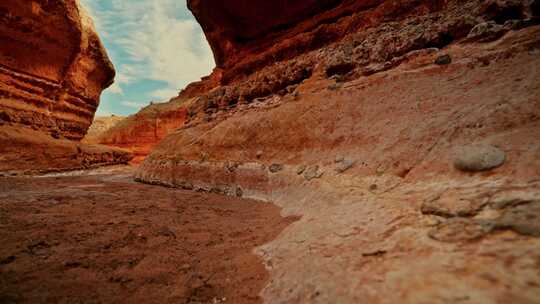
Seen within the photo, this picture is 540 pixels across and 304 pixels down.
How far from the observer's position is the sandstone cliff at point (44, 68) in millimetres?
7562

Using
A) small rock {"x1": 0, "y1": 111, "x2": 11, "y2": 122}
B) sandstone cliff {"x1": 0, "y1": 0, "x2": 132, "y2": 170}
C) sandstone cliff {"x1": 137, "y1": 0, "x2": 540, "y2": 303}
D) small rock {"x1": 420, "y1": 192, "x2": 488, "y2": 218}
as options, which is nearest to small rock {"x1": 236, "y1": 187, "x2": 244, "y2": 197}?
sandstone cliff {"x1": 137, "y1": 0, "x2": 540, "y2": 303}

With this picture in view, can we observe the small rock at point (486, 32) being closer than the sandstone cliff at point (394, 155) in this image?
No

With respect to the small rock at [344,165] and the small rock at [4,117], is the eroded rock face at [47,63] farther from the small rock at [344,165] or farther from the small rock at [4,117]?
the small rock at [344,165]

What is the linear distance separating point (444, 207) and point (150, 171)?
5.56m

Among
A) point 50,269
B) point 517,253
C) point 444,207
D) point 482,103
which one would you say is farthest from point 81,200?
point 482,103

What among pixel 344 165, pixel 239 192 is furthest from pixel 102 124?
pixel 344 165

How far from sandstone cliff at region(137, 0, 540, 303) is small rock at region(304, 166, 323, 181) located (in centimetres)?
2

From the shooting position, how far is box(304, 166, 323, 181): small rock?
2.77m

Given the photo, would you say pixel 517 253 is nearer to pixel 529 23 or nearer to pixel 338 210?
pixel 338 210

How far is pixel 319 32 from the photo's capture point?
5707 mm

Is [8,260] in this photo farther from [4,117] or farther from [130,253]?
[4,117]

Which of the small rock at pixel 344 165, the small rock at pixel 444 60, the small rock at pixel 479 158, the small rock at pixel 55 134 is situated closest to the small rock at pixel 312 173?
the small rock at pixel 344 165

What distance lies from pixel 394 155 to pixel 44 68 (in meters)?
10.7

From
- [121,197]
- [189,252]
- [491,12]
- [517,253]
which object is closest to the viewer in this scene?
[517,253]
